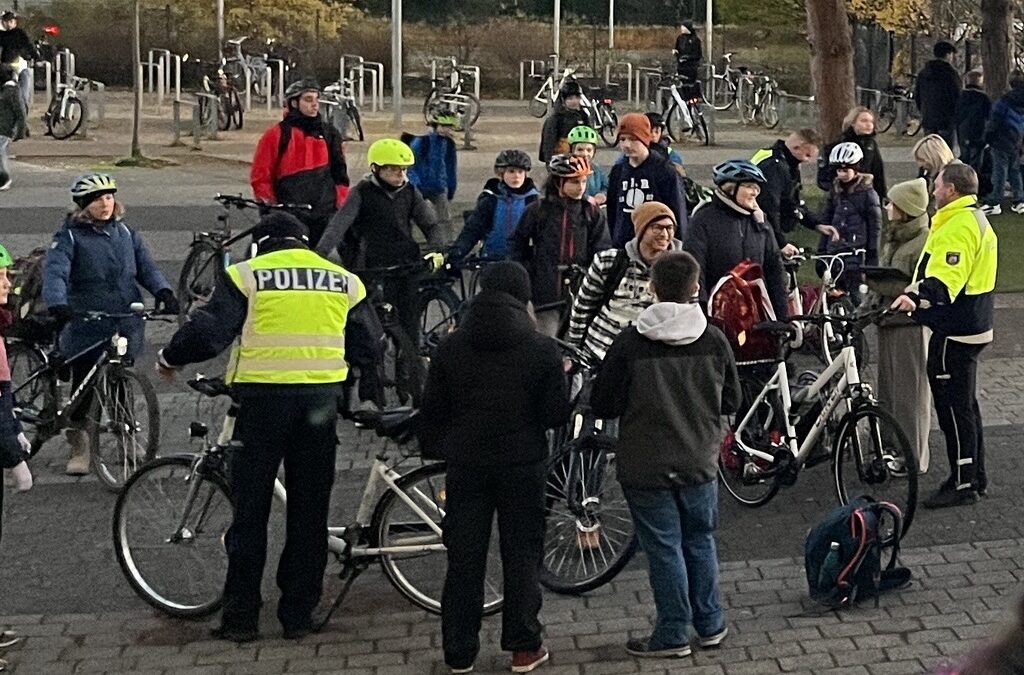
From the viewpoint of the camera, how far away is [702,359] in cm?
640

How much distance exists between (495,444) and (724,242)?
109 inches

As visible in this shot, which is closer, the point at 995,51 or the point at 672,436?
the point at 672,436

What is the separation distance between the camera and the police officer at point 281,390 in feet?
21.3

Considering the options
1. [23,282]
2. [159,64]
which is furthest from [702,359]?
[159,64]

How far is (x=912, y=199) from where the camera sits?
9625 mm

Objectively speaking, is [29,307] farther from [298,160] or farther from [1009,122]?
[1009,122]

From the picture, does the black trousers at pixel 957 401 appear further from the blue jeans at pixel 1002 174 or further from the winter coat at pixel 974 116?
the winter coat at pixel 974 116

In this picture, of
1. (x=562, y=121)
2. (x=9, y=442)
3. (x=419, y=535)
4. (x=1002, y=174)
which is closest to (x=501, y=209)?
(x=419, y=535)

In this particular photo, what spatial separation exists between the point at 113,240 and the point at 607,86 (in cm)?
2206

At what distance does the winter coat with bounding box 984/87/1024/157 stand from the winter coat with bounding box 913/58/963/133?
A: 1.56 meters

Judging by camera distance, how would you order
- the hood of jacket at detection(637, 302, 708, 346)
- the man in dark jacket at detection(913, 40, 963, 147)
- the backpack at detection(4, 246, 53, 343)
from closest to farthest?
the hood of jacket at detection(637, 302, 708, 346)
the backpack at detection(4, 246, 53, 343)
the man in dark jacket at detection(913, 40, 963, 147)

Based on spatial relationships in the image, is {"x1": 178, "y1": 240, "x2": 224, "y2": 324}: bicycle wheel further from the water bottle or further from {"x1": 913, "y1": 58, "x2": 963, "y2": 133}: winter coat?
{"x1": 913, "y1": 58, "x2": 963, "y2": 133}: winter coat

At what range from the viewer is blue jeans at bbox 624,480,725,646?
21.1 feet

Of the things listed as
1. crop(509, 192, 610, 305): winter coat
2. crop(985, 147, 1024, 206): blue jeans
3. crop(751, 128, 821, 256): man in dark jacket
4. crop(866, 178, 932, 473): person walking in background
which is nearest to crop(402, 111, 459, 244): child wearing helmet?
crop(751, 128, 821, 256): man in dark jacket
